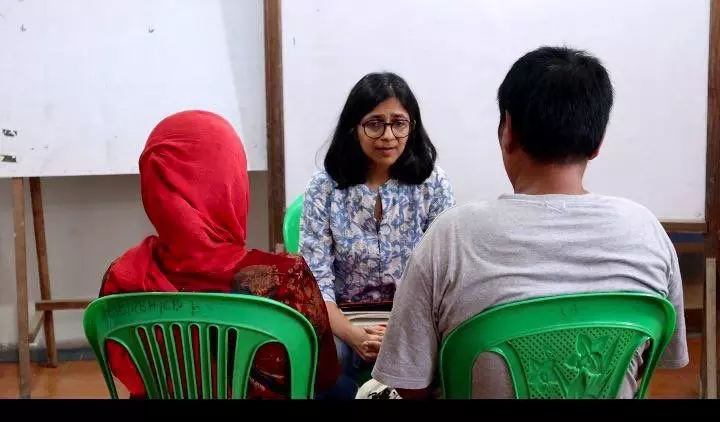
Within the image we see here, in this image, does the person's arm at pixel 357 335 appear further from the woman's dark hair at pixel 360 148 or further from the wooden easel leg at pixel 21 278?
the wooden easel leg at pixel 21 278

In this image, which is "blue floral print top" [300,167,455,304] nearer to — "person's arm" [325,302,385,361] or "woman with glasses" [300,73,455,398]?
"woman with glasses" [300,73,455,398]

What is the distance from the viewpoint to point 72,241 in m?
2.73

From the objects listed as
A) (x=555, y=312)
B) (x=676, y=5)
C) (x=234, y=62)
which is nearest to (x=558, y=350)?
(x=555, y=312)

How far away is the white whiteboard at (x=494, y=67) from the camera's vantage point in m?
2.20

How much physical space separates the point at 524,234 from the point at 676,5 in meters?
1.51

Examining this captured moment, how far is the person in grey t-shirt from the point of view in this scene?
934 mm

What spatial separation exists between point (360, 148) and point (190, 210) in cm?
63

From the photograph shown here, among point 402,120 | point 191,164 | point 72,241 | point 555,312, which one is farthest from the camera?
point 72,241

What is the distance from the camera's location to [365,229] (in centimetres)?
176

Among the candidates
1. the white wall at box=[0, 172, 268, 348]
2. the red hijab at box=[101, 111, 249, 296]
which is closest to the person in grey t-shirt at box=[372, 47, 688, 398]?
the red hijab at box=[101, 111, 249, 296]

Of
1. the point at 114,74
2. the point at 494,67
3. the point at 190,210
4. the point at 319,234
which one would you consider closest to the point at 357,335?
the point at 319,234

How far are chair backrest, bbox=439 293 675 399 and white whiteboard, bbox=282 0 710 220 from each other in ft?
4.39

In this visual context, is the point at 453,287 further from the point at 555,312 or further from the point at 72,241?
the point at 72,241

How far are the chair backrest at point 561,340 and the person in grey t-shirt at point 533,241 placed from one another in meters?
0.02
